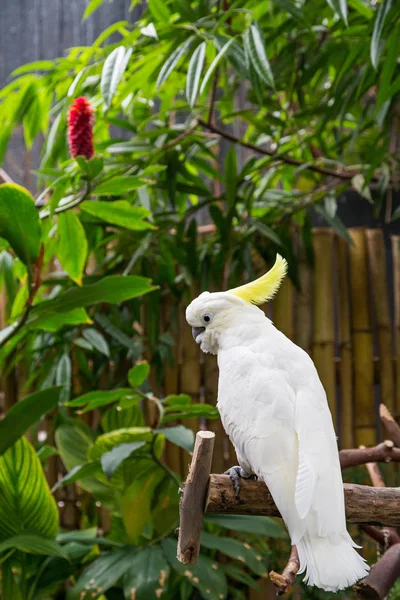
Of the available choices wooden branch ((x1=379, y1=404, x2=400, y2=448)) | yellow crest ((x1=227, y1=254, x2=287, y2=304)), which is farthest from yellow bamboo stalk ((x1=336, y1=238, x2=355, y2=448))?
yellow crest ((x1=227, y1=254, x2=287, y2=304))

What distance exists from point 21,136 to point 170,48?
1100mm

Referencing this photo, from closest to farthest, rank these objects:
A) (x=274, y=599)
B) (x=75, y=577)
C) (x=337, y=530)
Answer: (x=337, y=530) → (x=75, y=577) → (x=274, y=599)

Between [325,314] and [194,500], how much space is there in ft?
3.75

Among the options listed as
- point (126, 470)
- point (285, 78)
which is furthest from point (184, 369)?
point (285, 78)

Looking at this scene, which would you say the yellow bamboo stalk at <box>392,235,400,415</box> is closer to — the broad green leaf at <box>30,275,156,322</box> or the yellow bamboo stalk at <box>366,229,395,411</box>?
the yellow bamboo stalk at <box>366,229,395,411</box>

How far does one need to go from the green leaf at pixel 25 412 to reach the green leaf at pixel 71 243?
8.5 inches

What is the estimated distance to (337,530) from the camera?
26.0 inches

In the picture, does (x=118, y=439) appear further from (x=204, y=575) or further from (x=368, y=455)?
(x=368, y=455)

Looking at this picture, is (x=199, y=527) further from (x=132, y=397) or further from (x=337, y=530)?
(x=132, y=397)

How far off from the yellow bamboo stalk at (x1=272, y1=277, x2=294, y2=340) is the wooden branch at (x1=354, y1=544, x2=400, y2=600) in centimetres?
81

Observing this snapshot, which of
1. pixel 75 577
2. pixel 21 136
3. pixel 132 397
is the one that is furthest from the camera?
pixel 21 136

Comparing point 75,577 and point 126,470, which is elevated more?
point 126,470

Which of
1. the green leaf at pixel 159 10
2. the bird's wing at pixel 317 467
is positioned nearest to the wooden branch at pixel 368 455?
the bird's wing at pixel 317 467

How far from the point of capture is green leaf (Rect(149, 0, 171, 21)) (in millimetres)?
1308
